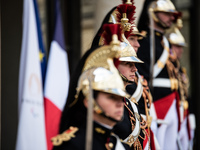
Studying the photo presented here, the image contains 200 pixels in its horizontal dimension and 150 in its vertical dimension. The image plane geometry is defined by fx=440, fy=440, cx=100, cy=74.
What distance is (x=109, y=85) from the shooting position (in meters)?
2.78

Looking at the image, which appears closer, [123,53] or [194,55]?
[123,53]

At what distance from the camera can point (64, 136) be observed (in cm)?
280

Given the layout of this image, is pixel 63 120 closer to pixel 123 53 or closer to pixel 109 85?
pixel 109 85

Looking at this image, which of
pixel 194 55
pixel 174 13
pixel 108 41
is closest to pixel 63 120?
pixel 108 41

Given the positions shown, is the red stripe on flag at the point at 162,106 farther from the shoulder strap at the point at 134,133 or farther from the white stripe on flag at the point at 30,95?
the shoulder strap at the point at 134,133

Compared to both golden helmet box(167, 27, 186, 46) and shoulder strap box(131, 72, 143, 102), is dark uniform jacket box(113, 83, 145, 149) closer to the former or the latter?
shoulder strap box(131, 72, 143, 102)

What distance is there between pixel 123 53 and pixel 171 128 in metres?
2.32

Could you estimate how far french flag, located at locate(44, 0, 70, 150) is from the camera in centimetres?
516

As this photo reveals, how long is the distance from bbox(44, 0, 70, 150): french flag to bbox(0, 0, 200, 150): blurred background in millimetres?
439

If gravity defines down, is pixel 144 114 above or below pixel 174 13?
below

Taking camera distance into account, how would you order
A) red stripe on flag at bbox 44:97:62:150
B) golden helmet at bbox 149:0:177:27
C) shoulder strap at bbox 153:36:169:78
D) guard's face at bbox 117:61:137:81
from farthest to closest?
1. golden helmet at bbox 149:0:177:27
2. shoulder strap at bbox 153:36:169:78
3. red stripe on flag at bbox 44:97:62:150
4. guard's face at bbox 117:61:137:81

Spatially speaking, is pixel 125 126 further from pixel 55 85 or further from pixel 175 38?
pixel 175 38

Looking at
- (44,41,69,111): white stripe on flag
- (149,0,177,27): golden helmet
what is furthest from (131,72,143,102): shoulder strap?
(149,0,177,27): golden helmet

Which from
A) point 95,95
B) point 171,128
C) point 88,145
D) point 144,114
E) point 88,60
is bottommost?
point 171,128
